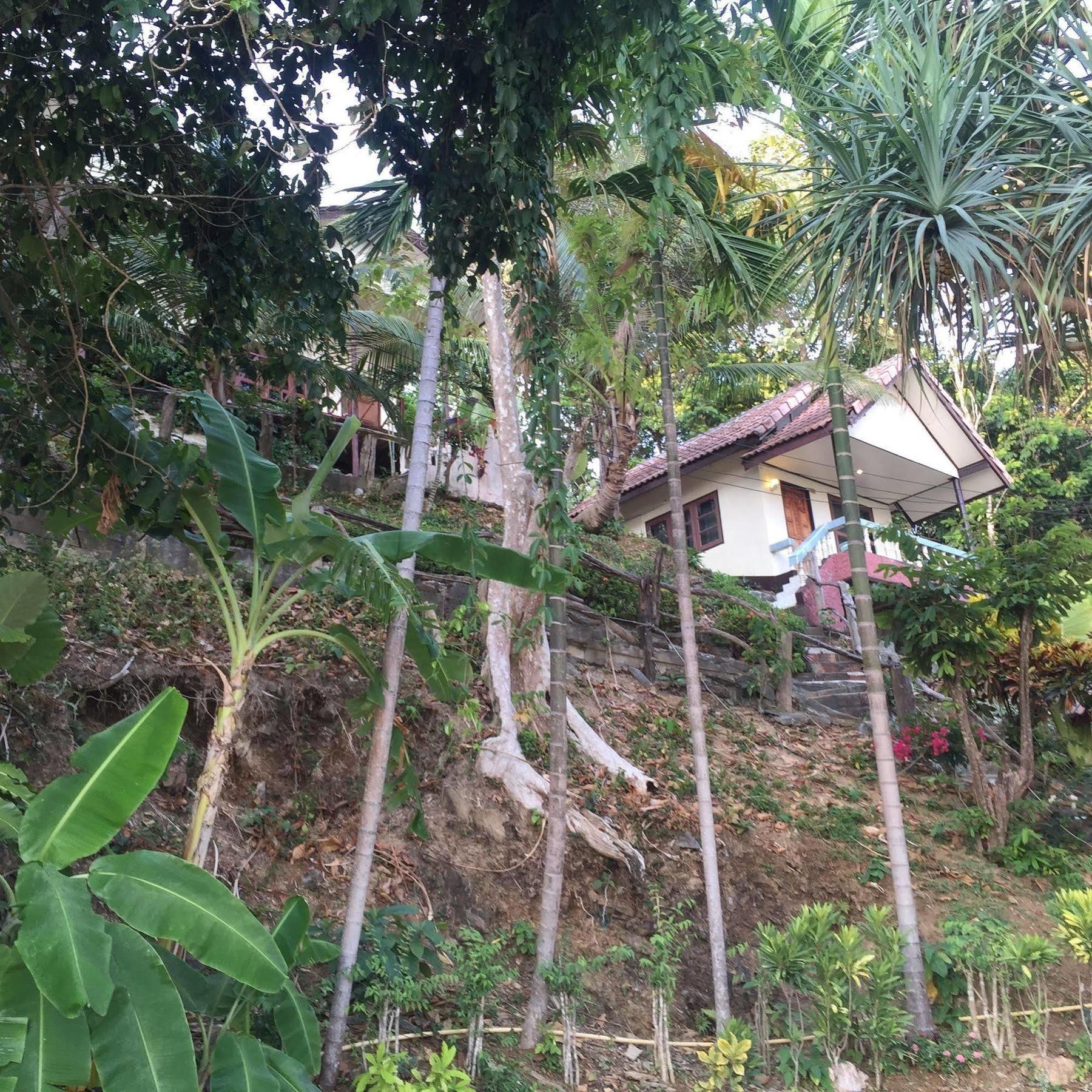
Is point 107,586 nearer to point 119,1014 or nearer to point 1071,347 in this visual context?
point 119,1014

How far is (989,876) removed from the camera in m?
9.29

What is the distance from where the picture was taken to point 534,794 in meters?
8.51

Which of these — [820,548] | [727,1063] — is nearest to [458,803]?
[727,1063]

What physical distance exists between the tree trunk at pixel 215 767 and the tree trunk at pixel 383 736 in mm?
749

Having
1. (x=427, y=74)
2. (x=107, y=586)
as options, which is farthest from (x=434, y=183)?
(x=107, y=586)

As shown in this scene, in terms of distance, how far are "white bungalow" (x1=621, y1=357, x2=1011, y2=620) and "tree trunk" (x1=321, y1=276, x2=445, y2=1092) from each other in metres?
13.7

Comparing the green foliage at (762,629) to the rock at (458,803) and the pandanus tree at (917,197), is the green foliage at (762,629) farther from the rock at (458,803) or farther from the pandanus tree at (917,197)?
the rock at (458,803)

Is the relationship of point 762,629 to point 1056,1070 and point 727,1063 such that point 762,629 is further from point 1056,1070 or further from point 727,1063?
point 727,1063

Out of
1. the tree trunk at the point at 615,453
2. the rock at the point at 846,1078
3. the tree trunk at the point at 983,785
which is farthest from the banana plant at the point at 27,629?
the tree trunk at the point at 983,785

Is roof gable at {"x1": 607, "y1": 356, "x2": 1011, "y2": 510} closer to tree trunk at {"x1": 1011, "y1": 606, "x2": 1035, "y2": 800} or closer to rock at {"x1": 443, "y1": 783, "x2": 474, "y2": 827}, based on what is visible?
tree trunk at {"x1": 1011, "y1": 606, "x2": 1035, "y2": 800}

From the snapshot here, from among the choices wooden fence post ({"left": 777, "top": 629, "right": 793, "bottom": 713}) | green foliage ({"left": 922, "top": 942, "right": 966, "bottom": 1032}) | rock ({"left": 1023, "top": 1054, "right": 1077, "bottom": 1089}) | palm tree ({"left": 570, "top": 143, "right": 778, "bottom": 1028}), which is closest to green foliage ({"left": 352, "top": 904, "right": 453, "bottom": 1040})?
palm tree ({"left": 570, "top": 143, "right": 778, "bottom": 1028})

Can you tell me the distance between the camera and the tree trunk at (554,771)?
5930mm

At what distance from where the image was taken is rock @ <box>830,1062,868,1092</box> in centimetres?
585

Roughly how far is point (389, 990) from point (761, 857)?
4753 millimetres
